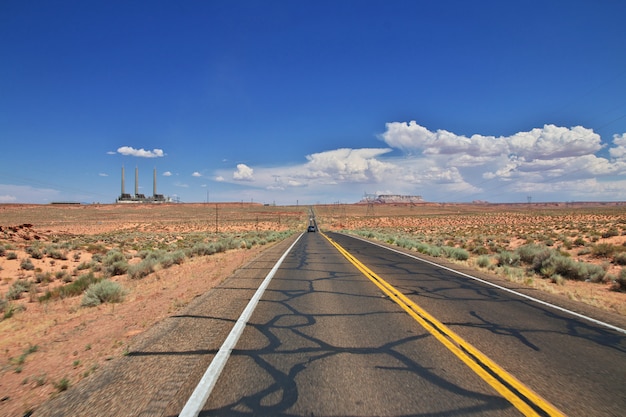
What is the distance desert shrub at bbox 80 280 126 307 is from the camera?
10.5 m

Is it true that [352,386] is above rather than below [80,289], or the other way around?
above

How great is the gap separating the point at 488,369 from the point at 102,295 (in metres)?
10.3

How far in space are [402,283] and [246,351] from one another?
6.82 meters

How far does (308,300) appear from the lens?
8672 millimetres

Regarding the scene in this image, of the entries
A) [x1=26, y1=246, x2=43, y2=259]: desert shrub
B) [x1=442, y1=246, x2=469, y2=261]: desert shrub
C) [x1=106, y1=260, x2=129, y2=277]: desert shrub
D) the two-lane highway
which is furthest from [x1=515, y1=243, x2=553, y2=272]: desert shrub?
[x1=26, y1=246, x2=43, y2=259]: desert shrub

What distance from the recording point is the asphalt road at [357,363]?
369cm

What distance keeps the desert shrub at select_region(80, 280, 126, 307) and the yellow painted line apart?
327 inches

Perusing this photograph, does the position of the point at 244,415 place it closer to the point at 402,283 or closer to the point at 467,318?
the point at 467,318

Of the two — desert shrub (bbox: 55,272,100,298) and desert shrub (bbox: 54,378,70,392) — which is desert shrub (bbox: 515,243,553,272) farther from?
desert shrub (bbox: 55,272,100,298)

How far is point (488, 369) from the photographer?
4555mm

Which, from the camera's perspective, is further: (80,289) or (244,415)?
(80,289)

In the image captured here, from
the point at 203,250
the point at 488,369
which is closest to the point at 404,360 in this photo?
the point at 488,369

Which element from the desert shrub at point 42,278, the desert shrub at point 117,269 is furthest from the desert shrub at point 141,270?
the desert shrub at point 42,278

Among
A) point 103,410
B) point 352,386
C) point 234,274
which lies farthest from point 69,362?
point 234,274
